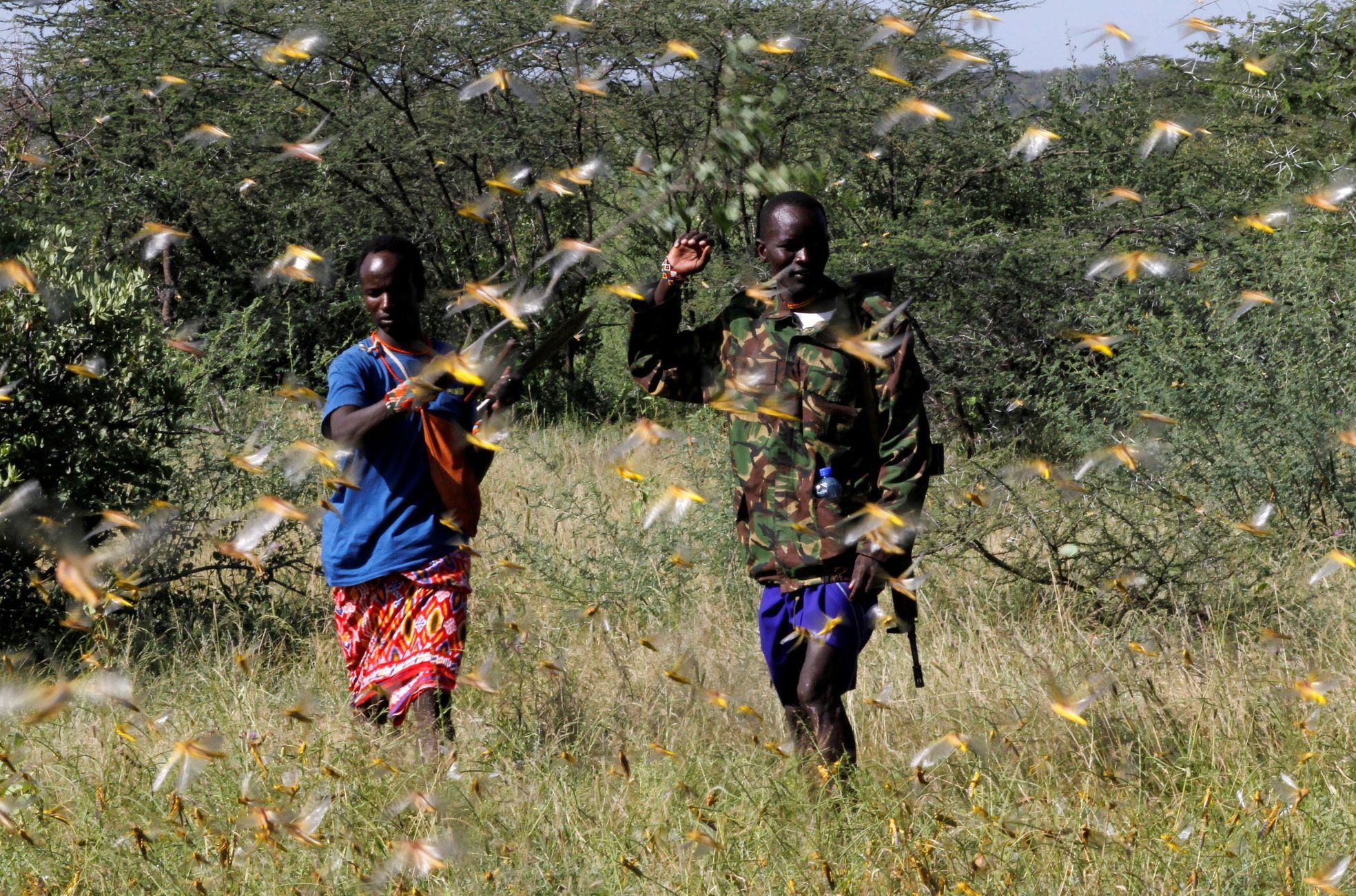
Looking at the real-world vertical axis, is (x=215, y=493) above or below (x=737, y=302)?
below

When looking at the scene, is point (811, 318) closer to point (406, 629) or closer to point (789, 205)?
point (789, 205)

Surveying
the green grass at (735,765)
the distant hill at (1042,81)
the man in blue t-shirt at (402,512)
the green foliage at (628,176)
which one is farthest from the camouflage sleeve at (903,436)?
the distant hill at (1042,81)

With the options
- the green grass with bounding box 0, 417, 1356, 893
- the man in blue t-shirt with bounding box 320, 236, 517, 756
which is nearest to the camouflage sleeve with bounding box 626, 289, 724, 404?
the man in blue t-shirt with bounding box 320, 236, 517, 756

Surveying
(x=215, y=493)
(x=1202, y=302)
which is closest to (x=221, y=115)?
(x=215, y=493)

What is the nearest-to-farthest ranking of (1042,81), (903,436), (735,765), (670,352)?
(903,436) → (735,765) → (670,352) → (1042,81)

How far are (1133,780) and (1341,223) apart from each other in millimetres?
5815

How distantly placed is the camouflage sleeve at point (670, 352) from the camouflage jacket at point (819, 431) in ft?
0.39

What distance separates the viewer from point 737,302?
3.39 metres

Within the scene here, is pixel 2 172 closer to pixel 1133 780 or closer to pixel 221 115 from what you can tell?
pixel 221 115

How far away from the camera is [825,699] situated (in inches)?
126

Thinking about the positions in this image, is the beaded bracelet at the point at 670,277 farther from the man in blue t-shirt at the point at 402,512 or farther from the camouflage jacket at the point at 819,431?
the man in blue t-shirt at the point at 402,512

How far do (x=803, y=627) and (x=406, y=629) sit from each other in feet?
3.44

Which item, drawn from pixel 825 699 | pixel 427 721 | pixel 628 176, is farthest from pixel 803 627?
pixel 628 176

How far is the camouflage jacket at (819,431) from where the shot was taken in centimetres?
316
